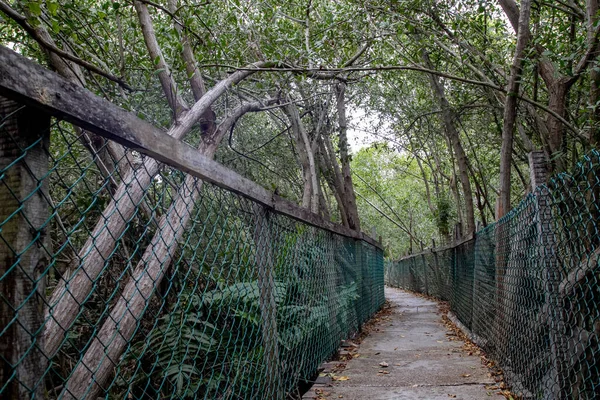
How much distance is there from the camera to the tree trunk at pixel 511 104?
5.35 meters

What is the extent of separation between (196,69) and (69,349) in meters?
3.59

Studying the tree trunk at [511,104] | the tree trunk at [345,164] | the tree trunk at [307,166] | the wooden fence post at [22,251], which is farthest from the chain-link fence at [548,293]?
the tree trunk at [345,164]

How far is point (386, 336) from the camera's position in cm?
774

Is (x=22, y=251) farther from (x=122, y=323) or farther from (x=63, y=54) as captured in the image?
(x=122, y=323)

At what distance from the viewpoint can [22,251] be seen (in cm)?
122

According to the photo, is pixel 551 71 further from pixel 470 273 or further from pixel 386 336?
pixel 386 336

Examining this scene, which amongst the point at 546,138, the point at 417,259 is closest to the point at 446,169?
the point at 417,259

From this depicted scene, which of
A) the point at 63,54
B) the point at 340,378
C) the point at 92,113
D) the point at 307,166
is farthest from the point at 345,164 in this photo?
the point at 92,113

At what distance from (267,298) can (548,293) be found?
6.30 ft

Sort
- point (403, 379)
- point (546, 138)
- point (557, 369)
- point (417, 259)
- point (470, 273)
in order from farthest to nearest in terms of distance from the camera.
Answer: point (417, 259) → point (470, 273) → point (546, 138) → point (403, 379) → point (557, 369)

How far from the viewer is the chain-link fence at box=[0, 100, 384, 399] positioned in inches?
49.1

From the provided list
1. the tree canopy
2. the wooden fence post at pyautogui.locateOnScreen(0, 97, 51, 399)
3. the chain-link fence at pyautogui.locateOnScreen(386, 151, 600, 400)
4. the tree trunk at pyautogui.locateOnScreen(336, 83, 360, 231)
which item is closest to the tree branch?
the tree canopy

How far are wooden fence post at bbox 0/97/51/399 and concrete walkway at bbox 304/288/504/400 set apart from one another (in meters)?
3.15

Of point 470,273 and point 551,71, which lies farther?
point 470,273
